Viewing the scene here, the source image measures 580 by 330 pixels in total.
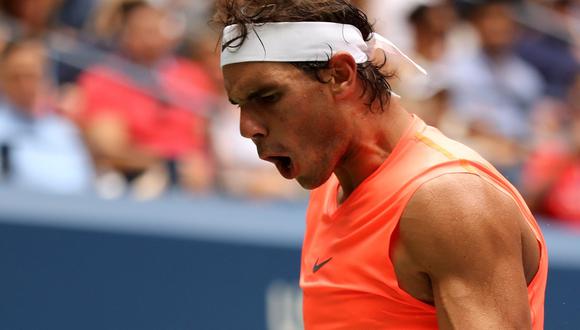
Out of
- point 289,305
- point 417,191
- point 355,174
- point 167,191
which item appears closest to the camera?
point 417,191

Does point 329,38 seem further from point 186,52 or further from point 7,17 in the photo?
point 186,52

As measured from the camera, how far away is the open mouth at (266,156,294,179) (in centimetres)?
250

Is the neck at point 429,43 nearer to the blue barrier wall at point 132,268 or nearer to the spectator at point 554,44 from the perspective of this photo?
the spectator at point 554,44

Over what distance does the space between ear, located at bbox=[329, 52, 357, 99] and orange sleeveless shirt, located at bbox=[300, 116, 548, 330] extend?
19 centimetres

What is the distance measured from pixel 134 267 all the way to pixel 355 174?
2835 millimetres

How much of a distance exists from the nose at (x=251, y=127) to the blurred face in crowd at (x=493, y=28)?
590 cm

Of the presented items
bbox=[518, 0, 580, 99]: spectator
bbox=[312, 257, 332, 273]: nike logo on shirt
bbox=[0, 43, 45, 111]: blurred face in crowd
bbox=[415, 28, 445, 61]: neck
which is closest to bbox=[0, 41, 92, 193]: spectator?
bbox=[0, 43, 45, 111]: blurred face in crowd

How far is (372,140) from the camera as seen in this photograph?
2.55 metres

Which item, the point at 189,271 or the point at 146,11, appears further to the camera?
A: the point at 146,11

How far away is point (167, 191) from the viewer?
5934 mm

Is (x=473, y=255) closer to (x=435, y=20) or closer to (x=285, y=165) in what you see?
(x=285, y=165)

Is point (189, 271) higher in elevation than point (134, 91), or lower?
lower

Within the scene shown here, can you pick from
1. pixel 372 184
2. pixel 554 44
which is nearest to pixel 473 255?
pixel 372 184

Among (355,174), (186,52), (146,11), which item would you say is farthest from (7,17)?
(355,174)
